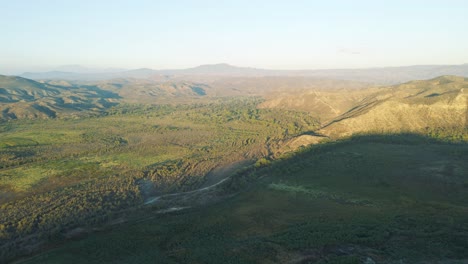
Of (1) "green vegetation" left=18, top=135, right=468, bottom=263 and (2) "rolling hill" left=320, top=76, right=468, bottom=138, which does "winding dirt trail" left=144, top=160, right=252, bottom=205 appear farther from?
(2) "rolling hill" left=320, top=76, right=468, bottom=138

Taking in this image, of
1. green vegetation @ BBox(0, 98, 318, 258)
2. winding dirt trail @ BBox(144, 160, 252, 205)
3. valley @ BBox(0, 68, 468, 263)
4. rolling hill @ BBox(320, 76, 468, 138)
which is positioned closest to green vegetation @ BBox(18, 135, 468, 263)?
valley @ BBox(0, 68, 468, 263)

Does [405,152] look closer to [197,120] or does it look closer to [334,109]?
[334,109]

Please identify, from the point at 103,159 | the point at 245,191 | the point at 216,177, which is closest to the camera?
the point at 245,191

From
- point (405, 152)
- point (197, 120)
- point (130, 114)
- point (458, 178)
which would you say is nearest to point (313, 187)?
point (458, 178)

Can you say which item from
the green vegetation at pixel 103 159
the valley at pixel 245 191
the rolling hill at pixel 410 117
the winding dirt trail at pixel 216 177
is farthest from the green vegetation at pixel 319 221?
the rolling hill at pixel 410 117

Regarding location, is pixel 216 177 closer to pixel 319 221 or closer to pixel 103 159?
pixel 319 221

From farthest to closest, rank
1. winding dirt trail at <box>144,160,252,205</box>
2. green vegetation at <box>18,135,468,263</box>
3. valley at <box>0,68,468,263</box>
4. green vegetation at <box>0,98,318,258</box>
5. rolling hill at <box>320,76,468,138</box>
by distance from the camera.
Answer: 1. rolling hill at <box>320,76,468,138</box>
2. winding dirt trail at <box>144,160,252,205</box>
3. green vegetation at <box>0,98,318,258</box>
4. valley at <box>0,68,468,263</box>
5. green vegetation at <box>18,135,468,263</box>

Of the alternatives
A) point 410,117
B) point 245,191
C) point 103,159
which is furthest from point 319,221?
point 410,117

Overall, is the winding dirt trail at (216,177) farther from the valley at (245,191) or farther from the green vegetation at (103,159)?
the green vegetation at (103,159)
